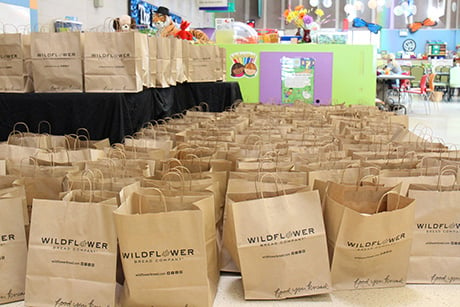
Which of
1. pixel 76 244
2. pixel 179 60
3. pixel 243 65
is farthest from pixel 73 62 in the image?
pixel 243 65

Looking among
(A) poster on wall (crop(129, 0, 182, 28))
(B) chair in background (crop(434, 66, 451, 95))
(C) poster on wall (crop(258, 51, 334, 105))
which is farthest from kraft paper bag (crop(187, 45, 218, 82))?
(B) chair in background (crop(434, 66, 451, 95))

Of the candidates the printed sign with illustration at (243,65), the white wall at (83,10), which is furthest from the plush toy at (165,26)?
the printed sign with illustration at (243,65)

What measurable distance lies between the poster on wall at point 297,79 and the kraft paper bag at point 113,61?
3.75 metres

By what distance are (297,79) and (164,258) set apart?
5.54m

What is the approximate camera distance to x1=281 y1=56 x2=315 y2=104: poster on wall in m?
6.76

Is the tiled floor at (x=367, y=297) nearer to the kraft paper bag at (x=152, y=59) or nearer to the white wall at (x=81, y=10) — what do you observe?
the kraft paper bag at (x=152, y=59)

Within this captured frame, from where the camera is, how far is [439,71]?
17.8 metres

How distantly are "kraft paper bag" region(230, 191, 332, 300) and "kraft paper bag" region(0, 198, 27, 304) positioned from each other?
74 centimetres

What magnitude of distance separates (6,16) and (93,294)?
424 cm

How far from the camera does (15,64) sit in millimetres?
3230

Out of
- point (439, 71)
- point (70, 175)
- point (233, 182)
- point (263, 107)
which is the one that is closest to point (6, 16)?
point (263, 107)

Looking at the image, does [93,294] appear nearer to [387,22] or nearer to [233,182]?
[233,182]

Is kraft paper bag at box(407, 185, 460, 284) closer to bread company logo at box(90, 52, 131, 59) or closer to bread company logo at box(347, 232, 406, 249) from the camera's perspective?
bread company logo at box(347, 232, 406, 249)

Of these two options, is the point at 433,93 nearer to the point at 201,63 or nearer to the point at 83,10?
the point at 83,10
